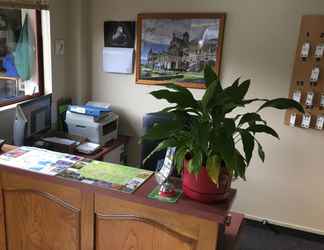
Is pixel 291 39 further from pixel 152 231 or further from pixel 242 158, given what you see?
pixel 152 231

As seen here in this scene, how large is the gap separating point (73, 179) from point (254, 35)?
1.93 meters

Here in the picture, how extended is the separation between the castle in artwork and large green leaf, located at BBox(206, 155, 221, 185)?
176 centimetres

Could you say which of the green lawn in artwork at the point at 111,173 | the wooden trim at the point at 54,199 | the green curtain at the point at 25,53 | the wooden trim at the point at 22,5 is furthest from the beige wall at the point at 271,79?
the wooden trim at the point at 54,199

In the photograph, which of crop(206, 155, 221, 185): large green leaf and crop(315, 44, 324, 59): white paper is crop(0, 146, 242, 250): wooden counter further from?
crop(315, 44, 324, 59): white paper

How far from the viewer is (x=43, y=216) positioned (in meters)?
1.58

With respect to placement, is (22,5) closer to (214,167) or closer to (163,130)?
(163,130)

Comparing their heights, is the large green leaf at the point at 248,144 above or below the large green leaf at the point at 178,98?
below

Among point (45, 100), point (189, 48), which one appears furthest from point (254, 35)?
point (45, 100)

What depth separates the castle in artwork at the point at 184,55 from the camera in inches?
110

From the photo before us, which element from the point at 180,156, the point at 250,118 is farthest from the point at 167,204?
the point at 250,118

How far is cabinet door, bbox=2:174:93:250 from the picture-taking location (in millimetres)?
1475

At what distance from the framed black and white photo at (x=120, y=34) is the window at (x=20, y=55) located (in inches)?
24.6

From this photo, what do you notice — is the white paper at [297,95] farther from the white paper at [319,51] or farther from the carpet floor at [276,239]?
the carpet floor at [276,239]

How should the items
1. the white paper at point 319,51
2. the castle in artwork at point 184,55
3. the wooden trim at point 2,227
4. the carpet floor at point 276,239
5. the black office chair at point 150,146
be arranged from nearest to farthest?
1. the wooden trim at point 2,227
2. the black office chair at point 150,146
3. the white paper at point 319,51
4. the carpet floor at point 276,239
5. the castle in artwork at point 184,55
